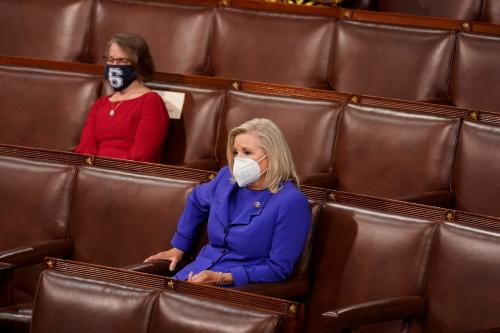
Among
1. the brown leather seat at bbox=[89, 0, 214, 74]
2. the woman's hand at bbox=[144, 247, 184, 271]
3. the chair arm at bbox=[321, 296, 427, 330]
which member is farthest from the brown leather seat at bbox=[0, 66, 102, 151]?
the chair arm at bbox=[321, 296, 427, 330]

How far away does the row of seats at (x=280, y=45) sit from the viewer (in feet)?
3.67

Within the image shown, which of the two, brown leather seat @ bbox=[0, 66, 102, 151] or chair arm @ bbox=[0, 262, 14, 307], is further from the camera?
brown leather seat @ bbox=[0, 66, 102, 151]

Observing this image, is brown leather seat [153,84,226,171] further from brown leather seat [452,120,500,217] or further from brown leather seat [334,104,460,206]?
brown leather seat [452,120,500,217]

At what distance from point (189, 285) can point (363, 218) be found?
0.74 ft

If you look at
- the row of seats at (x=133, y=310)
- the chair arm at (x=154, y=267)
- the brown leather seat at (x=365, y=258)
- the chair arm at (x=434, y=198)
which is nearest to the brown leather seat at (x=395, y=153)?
the chair arm at (x=434, y=198)

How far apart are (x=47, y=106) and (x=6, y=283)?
1.33ft

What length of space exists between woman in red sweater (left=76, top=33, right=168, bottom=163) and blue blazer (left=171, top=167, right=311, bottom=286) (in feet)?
0.81

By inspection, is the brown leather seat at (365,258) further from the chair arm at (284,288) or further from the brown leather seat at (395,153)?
the brown leather seat at (395,153)

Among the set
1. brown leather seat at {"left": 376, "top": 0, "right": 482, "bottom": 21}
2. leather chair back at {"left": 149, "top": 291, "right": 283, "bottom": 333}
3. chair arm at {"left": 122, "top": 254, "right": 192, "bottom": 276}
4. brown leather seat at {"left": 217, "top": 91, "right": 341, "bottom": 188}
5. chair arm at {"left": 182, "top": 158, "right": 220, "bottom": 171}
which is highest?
brown leather seat at {"left": 376, "top": 0, "right": 482, "bottom": 21}

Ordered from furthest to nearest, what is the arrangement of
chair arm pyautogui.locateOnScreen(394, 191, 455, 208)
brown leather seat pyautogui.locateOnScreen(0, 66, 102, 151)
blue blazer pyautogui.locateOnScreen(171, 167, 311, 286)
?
brown leather seat pyautogui.locateOnScreen(0, 66, 102, 151) < chair arm pyautogui.locateOnScreen(394, 191, 455, 208) < blue blazer pyautogui.locateOnScreen(171, 167, 311, 286)

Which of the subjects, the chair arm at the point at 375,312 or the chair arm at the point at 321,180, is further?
the chair arm at the point at 321,180

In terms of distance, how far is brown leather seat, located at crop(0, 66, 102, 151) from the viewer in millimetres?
1170

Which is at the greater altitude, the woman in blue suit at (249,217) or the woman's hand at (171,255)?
the woman in blue suit at (249,217)

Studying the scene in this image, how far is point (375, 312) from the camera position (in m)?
0.74
